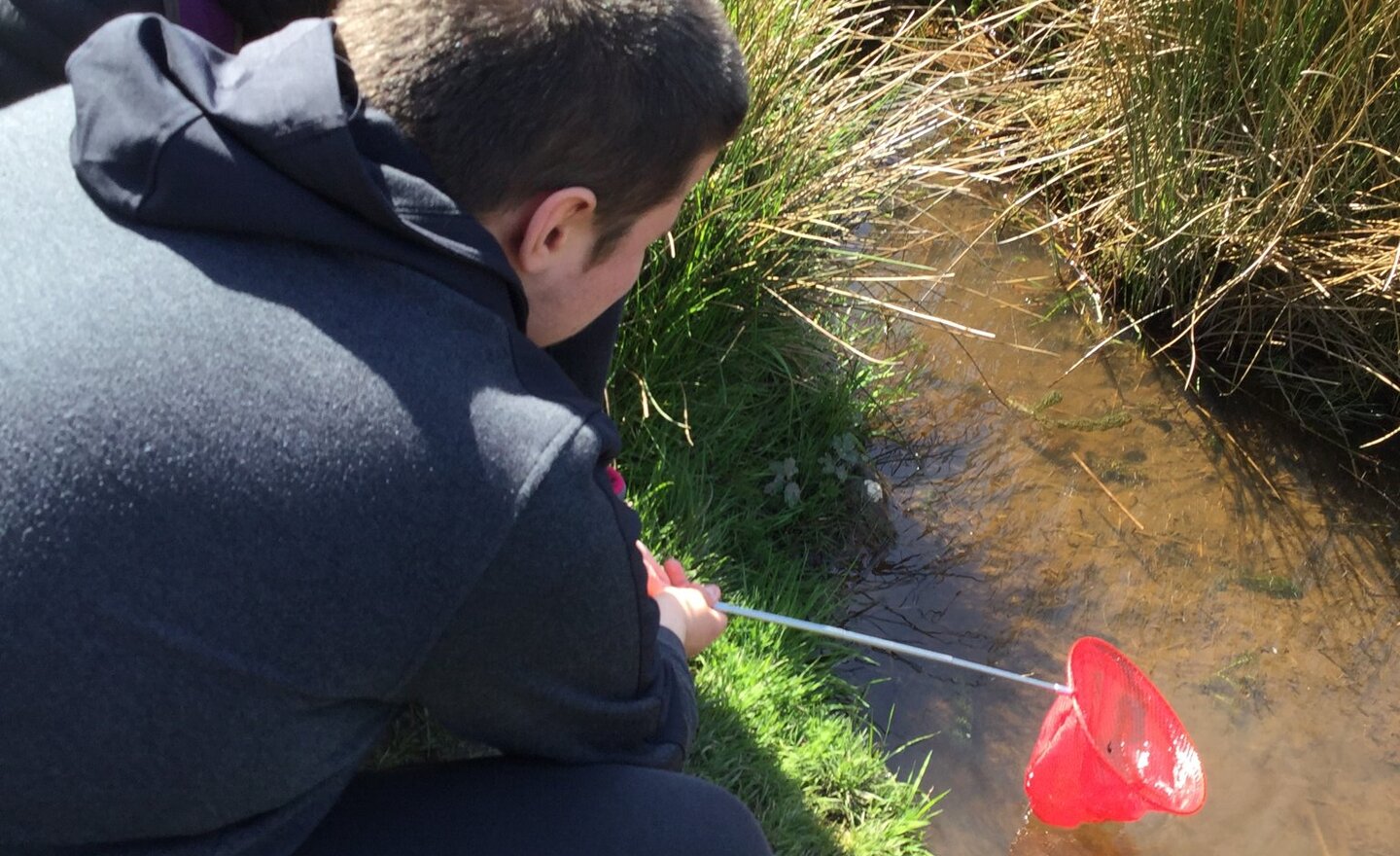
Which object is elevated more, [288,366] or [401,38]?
[401,38]

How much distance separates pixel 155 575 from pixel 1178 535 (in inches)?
108

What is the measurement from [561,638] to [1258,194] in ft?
9.37

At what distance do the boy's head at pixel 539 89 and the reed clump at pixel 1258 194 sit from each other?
2.09 meters

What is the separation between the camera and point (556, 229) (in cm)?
144

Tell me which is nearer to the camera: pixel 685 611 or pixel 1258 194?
pixel 685 611

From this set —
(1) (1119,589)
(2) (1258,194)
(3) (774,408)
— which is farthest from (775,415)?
(2) (1258,194)

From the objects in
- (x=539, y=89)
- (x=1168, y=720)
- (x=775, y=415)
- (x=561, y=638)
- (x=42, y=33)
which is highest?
(x=42, y=33)

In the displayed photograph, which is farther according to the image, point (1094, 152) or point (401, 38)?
point (1094, 152)

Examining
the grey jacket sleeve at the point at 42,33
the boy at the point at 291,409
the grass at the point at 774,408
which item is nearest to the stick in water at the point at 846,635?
the grass at the point at 774,408

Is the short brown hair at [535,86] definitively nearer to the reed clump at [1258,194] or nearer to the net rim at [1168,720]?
the net rim at [1168,720]

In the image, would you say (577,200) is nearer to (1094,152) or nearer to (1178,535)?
(1178,535)

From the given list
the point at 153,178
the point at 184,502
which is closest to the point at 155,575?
the point at 184,502

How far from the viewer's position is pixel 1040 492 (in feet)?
11.2

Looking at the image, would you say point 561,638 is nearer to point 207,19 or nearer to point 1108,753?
point 207,19
